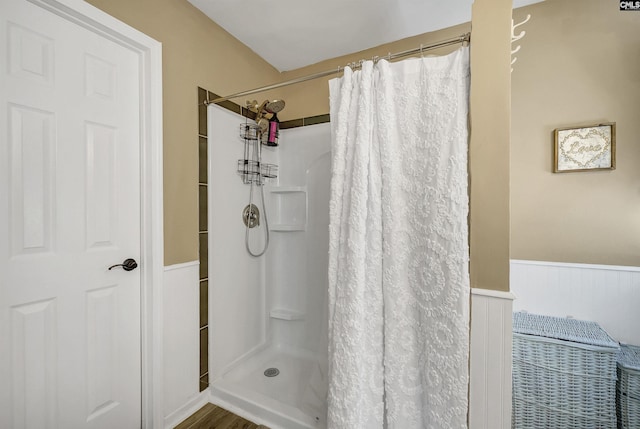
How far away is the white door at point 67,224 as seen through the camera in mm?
1035

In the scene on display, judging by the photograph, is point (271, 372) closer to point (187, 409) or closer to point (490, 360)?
point (187, 409)

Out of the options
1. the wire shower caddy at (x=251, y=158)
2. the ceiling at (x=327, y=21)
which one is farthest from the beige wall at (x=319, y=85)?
the wire shower caddy at (x=251, y=158)

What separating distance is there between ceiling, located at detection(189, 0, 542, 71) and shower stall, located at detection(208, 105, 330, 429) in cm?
62

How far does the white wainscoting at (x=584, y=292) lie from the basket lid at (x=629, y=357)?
0.12 meters

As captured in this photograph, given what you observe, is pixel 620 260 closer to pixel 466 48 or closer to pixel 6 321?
pixel 466 48

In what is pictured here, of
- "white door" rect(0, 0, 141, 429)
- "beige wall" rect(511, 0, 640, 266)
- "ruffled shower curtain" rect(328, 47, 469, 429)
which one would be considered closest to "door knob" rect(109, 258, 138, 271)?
"white door" rect(0, 0, 141, 429)

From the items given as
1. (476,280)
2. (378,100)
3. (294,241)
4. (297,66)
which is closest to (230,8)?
(297,66)

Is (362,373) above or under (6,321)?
under

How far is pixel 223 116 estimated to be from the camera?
1908 mm

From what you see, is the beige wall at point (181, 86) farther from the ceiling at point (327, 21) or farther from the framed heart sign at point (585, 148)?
the framed heart sign at point (585, 148)

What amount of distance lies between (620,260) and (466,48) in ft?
5.34

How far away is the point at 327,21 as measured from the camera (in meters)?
1.86

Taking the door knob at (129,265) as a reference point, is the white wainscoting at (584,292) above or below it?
below

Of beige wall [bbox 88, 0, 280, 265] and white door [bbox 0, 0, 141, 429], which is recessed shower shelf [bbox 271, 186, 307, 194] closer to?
beige wall [bbox 88, 0, 280, 265]
